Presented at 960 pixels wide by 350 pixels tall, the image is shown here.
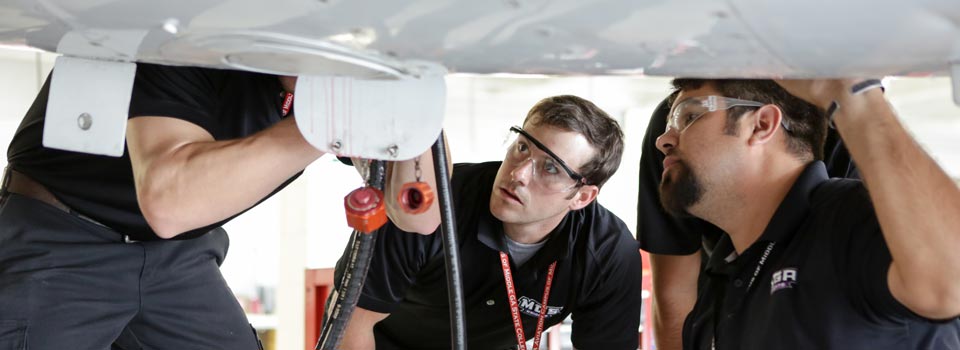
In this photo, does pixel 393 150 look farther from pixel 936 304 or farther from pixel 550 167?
pixel 550 167

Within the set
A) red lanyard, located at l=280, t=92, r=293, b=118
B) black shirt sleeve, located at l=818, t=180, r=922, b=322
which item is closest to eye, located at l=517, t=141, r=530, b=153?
red lanyard, located at l=280, t=92, r=293, b=118

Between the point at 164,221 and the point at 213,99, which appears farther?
the point at 213,99

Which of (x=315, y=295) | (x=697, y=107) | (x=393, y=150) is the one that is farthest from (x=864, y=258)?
(x=315, y=295)

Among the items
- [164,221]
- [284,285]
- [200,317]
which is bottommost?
[284,285]

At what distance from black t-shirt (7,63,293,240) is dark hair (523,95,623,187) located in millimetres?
747

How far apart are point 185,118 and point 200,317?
1.61ft

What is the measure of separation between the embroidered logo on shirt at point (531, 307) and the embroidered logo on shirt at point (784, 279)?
690 millimetres

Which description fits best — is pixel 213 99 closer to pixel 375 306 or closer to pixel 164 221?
pixel 164 221

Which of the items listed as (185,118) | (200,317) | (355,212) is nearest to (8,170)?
(200,317)

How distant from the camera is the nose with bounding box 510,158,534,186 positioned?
1.81 m

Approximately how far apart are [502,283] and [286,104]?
70cm

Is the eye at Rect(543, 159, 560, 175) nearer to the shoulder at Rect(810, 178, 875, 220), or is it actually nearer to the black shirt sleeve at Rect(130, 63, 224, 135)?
the shoulder at Rect(810, 178, 875, 220)

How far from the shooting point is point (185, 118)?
102 centimetres

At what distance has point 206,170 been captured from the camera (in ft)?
3.12
